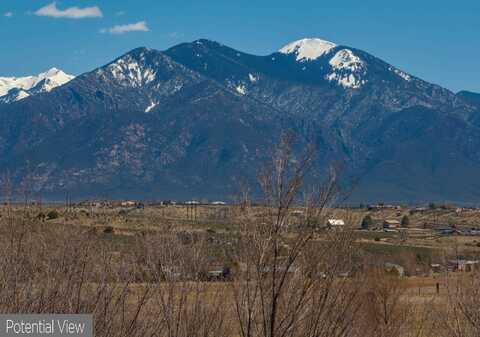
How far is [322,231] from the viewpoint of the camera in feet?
51.1

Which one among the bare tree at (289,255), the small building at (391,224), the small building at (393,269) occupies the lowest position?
the small building at (391,224)

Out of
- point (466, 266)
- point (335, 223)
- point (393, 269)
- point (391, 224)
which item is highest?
point (335, 223)

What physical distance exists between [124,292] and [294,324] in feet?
12.0

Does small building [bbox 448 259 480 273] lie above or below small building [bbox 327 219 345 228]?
below

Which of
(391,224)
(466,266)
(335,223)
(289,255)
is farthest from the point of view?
(391,224)

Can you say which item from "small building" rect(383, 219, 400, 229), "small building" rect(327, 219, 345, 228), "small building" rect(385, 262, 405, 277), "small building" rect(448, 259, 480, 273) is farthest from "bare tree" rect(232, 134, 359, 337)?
"small building" rect(383, 219, 400, 229)

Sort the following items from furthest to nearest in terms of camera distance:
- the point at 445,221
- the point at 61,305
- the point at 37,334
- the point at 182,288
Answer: the point at 445,221 → the point at 182,288 → the point at 61,305 → the point at 37,334

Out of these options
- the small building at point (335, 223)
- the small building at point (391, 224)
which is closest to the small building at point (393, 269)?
the small building at point (335, 223)

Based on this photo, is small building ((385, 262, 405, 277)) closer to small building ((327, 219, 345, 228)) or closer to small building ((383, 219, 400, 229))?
small building ((327, 219, 345, 228))

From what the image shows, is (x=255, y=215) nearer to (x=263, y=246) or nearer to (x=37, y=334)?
(x=263, y=246)

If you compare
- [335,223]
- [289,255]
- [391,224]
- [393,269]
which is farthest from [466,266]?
[391,224]

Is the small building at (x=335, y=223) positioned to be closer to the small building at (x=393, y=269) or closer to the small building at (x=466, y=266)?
the small building at (x=466, y=266)

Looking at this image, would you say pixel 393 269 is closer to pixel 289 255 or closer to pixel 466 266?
pixel 466 266

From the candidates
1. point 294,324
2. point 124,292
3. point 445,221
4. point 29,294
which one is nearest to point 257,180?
point 294,324
